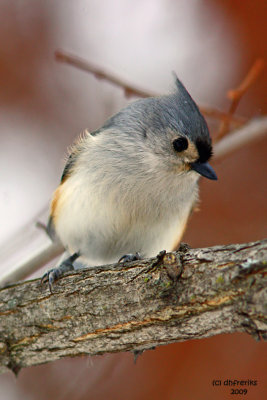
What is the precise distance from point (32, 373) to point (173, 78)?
1324 millimetres

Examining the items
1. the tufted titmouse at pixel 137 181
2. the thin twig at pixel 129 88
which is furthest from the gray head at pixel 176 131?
the thin twig at pixel 129 88

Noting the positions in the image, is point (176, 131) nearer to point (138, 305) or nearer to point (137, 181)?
point (137, 181)

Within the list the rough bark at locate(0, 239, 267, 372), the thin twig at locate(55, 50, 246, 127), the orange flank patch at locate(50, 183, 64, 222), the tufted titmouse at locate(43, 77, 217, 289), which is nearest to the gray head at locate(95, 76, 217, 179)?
the tufted titmouse at locate(43, 77, 217, 289)

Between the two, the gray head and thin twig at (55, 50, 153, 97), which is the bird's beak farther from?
thin twig at (55, 50, 153, 97)

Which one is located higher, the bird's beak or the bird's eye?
the bird's eye

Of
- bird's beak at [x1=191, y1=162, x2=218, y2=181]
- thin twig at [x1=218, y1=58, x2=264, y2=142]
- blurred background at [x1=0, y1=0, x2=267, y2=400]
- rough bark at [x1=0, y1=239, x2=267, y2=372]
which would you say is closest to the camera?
rough bark at [x1=0, y1=239, x2=267, y2=372]

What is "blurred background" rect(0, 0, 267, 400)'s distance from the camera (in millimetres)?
1603

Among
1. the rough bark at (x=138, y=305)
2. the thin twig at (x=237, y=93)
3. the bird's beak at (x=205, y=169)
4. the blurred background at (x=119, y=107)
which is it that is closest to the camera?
the rough bark at (x=138, y=305)

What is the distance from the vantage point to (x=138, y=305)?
42.9 inches

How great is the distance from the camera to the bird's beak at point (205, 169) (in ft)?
4.66

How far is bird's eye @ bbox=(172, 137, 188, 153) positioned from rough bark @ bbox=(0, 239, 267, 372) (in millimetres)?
511

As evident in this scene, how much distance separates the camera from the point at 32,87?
1.81m

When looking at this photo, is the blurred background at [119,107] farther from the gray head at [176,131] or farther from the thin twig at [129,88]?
the thin twig at [129,88]

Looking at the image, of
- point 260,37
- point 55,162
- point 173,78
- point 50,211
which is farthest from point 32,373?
point 260,37
